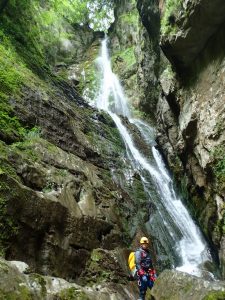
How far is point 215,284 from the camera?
250 inches

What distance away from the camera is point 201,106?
14000mm

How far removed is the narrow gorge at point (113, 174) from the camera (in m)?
8.69

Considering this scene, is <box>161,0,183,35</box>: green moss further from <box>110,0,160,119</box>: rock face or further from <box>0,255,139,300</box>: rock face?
<box>0,255,139,300</box>: rock face

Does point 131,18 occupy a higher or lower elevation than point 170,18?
higher

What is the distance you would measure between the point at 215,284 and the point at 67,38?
3367 centimetres

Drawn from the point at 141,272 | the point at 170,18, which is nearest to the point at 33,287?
the point at 141,272

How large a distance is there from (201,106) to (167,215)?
482 centimetres

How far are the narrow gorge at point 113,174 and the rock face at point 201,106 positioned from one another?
5 cm

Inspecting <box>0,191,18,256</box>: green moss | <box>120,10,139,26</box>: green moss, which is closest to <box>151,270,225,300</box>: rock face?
<box>0,191,18,256</box>: green moss

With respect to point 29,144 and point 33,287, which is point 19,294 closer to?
point 33,287

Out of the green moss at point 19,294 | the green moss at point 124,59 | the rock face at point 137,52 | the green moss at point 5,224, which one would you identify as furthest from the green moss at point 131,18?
the green moss at point 19,294

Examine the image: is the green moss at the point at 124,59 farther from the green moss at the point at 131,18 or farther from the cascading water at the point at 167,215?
the cascading water at the point at 167,215

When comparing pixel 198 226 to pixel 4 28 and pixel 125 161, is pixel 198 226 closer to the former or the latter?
pixel 125 161

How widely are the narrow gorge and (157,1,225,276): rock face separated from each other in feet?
0.16
